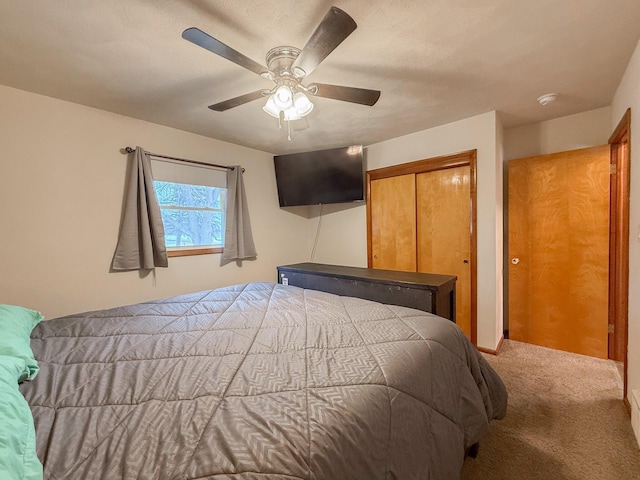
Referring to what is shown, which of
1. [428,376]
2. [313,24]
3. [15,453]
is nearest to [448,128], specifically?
[313,24]

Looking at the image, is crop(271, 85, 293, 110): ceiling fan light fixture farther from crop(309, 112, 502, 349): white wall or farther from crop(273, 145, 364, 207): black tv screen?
crop(309, 112, 502, 349): white wall

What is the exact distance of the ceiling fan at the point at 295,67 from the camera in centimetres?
115

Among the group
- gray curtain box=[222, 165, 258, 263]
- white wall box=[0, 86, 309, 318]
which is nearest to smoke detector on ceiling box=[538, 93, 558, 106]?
gray curtain box=[222, 165, 258, 263]

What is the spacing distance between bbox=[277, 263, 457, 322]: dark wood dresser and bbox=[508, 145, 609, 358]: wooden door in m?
1.29

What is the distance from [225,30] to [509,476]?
277cm

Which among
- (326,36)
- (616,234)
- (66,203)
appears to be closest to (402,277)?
(326,36)

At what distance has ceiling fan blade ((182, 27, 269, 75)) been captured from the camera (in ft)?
3.70

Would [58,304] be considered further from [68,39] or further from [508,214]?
[508,214]

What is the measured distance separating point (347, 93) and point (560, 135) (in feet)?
8.35

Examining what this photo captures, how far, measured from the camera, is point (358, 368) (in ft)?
3.14

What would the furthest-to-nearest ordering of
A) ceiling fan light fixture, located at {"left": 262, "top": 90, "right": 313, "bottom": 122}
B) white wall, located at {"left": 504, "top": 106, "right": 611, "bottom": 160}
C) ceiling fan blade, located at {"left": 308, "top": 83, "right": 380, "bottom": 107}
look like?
white wall, located at {"left": 504, "top": 106, "right": 611, "bottom": 160}
ceiling fan light fixture, located at {"left": 262, "top": 90, "right": 313, "bottom": 122}
ceiling fan blade, located at {"left": 308, "top": 83, "right": 380, "bottom": 107}

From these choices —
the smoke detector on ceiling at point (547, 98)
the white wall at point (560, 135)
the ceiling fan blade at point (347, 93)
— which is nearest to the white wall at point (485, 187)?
the smoke detector on ceiling at point (547, 98)

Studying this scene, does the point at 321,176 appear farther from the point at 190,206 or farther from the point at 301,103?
the point at 301,103

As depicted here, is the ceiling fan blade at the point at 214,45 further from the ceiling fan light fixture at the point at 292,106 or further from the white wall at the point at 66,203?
the white wall at the point at 66,203
